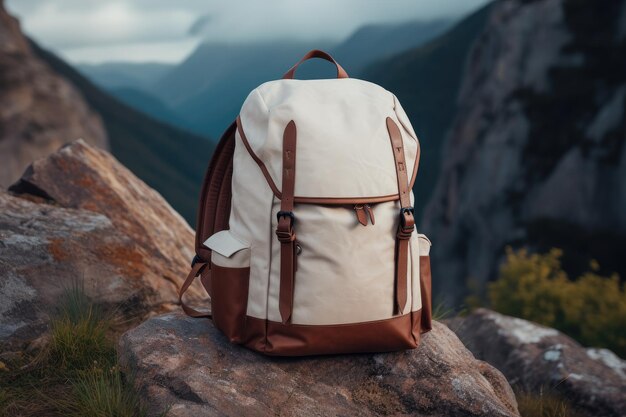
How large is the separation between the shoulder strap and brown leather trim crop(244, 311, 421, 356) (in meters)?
0.74

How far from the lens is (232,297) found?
3.75m

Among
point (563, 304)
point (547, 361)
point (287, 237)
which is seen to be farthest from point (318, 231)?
point (563, 304)

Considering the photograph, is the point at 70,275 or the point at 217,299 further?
the point at 70,275

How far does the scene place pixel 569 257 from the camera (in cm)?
2981

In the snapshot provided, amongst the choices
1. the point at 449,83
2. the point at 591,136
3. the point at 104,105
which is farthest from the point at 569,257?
the point at 104,105

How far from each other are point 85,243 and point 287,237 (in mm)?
2182

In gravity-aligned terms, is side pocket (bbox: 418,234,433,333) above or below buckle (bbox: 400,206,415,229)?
below

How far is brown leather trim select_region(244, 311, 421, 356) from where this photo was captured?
12.0 ft

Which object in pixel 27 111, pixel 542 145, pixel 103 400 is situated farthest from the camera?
pixel 27 111

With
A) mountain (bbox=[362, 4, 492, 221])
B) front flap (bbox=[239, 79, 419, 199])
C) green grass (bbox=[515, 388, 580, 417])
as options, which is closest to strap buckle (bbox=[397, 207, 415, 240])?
front flap (bbox=[239, 79, 419, 199])

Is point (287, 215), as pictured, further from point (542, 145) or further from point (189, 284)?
point (542, 145)

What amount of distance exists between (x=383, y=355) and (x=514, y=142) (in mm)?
30992

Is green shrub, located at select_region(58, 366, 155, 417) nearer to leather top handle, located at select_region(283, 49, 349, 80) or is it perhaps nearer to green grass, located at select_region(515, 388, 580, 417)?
leather top handle, located at select_region(283, 49, 349, 80)

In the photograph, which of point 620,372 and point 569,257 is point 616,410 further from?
point 569,257
